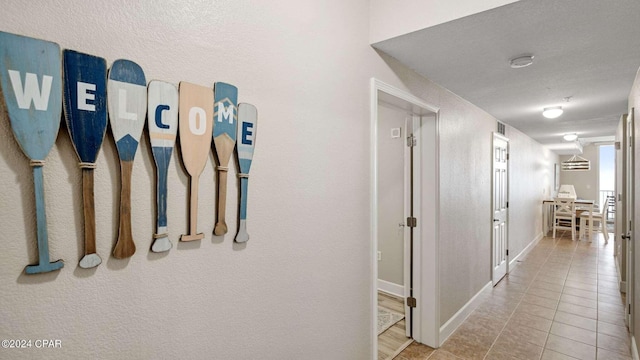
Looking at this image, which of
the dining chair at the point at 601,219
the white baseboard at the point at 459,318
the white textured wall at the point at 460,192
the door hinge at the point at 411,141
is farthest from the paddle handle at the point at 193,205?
the dining chair at the point at 601,219

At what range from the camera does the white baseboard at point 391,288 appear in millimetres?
3752

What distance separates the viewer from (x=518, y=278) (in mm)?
4602

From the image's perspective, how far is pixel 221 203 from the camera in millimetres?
1150

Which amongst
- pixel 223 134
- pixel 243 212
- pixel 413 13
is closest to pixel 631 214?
pixel 413 13

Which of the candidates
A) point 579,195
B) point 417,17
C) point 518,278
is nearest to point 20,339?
point 417,17

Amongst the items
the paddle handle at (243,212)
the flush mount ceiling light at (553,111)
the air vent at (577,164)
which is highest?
the flush mount ceiling light at (553,111)

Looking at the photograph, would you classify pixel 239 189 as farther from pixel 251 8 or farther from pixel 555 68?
pixel 555 68

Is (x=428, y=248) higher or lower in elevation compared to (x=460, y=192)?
lower

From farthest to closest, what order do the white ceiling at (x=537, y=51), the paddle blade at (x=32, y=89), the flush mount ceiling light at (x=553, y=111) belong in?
the flush mount ceiling light at (x=553, y=111), the white ceiling at (x=537, y=51), the paddle blade at (x=32, y=89)

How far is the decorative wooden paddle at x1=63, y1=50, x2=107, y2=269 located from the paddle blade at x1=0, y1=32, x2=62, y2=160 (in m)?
0.02

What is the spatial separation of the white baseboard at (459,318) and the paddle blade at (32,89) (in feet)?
10.1

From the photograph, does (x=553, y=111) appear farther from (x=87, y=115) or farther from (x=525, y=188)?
(x=87, y=115)

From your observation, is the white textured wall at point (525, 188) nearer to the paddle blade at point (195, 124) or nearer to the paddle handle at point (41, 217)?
the paddle blade at point (195, 124)

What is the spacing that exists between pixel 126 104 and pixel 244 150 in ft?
1.41
